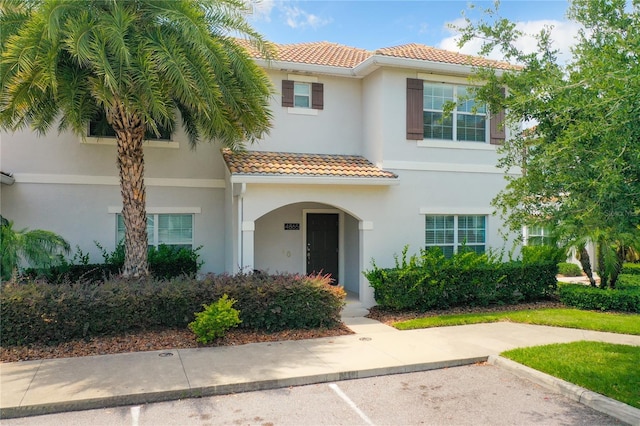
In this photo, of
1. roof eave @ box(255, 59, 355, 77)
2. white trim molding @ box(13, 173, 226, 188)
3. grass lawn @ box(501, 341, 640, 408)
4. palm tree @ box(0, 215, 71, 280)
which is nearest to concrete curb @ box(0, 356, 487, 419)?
grass lawn @ box(501, 341, 640, 408)

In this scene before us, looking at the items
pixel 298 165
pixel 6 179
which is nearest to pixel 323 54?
pixel 298 165

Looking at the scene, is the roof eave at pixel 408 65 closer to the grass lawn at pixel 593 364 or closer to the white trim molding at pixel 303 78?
the white trim molding at pixel 303 78

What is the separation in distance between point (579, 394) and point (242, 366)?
15.8 ft

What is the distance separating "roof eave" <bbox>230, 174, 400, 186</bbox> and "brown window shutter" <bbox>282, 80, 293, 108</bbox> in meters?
3.03

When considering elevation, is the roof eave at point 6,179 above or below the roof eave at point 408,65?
below

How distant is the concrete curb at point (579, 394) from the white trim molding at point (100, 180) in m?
9.04

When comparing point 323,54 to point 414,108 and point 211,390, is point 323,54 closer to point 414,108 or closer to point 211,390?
point 414,108

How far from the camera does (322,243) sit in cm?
1484

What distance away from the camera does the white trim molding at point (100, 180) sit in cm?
1193

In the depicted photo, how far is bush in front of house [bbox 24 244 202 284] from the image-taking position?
1146 cm

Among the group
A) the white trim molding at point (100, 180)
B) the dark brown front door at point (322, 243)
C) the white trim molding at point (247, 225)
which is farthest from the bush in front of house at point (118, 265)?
the dark brown front door at point (322, 243)

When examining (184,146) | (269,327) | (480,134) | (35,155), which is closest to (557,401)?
(269,327)

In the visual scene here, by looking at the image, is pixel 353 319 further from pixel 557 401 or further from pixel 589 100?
pixel 589 100

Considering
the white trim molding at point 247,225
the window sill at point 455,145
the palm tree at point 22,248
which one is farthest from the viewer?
the window sill at point 455,145
